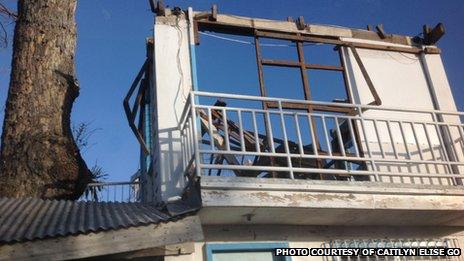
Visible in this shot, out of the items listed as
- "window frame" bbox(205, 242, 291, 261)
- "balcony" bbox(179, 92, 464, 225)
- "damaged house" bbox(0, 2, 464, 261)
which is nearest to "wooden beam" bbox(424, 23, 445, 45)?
"damaged house" bbox(0, 2, 464, 261)

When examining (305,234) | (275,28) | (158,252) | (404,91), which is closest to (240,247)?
(305,234)

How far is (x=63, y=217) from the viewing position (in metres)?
5.12

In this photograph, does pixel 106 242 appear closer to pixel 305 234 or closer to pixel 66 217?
pixel 66 217

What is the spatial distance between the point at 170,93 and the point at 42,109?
84.3 inches

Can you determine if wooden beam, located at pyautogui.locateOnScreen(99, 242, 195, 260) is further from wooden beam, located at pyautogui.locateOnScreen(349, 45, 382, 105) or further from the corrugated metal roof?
wooden beam, located at pyautogui.locateOnScreen(349, 45, 382, 105)

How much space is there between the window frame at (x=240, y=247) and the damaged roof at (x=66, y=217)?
2.12 feet

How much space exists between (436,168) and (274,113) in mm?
3411

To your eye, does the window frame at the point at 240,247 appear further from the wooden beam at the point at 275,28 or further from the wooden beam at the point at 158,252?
the wooden beam at the point at 275,28

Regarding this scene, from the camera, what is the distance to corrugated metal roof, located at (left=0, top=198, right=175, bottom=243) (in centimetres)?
440

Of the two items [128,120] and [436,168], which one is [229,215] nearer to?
[128,120]

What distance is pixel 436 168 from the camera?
782 centimetres

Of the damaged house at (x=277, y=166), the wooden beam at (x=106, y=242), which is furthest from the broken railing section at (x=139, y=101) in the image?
the wooden beam at (x=106, y=242)

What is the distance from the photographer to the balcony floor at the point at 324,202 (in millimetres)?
5598

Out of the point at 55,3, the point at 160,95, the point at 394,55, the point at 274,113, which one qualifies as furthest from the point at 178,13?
the point at 394,55
